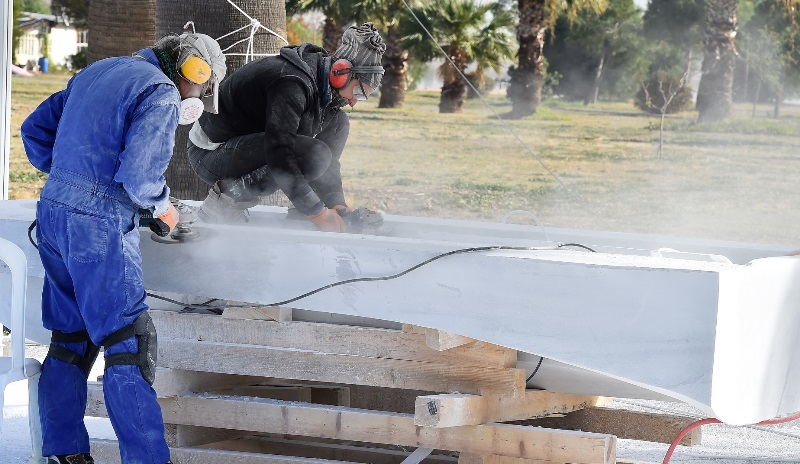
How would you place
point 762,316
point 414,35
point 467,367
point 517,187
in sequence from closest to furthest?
point 762,316 < point 467,367 < point 517,187 < point 414,35

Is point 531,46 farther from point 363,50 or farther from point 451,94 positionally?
point 363,50

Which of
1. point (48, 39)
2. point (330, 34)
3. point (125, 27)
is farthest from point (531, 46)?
point (48, 39)

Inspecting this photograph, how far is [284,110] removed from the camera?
185 inches

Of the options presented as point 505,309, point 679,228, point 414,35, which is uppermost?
point 414,35

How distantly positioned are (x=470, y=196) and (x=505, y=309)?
520 inches

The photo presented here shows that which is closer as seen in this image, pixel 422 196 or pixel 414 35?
pixel 422 196

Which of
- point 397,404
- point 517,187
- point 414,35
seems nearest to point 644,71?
point 414,35

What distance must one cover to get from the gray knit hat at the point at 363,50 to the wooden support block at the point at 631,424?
1.60 meters

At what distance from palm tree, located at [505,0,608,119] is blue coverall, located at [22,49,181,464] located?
16.2 meters

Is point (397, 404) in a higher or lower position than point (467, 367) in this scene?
lower

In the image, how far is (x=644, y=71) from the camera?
25.8m

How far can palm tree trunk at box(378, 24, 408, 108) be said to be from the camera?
69.0 ft

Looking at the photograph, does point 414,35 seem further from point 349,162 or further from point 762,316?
point 762,316

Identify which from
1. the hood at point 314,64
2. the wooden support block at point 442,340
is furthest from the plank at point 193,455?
the hood at point 314,64
